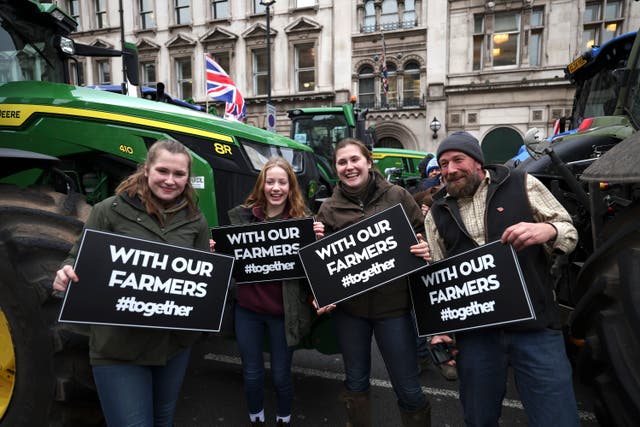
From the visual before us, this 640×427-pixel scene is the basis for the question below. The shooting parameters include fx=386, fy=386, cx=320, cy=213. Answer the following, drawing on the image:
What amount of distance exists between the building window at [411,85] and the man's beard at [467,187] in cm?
1981

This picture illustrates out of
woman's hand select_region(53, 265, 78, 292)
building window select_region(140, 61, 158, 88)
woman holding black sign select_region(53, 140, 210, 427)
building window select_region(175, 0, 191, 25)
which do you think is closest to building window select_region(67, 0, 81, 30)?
building window select_region(140, 61, 158, 88)

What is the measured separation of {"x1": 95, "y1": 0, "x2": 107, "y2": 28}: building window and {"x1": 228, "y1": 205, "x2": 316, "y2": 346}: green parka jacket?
2757 cm

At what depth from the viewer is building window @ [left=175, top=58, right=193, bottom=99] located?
2352 centimetres

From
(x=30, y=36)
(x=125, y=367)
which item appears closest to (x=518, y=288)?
(x=125, y=367)

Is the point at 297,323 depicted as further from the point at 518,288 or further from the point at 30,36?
the point at 30,36

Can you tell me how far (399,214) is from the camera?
231 cm

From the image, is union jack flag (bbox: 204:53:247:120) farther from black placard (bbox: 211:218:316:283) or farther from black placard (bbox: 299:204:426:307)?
black placard (bbox: 299:204:426:307)

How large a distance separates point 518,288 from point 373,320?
2.87 feet

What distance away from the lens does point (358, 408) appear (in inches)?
101

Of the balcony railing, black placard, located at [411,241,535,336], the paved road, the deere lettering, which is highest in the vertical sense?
the balcony railing

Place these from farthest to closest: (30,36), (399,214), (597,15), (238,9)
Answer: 1. (238,9)
2. (597,15)
3. (30,36)
4. (399,214)

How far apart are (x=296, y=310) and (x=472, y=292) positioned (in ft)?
3.65

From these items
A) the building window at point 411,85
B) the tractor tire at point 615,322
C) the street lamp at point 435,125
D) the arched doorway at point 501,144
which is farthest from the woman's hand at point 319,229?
the building window at point 411,85

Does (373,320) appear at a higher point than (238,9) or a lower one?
lower
